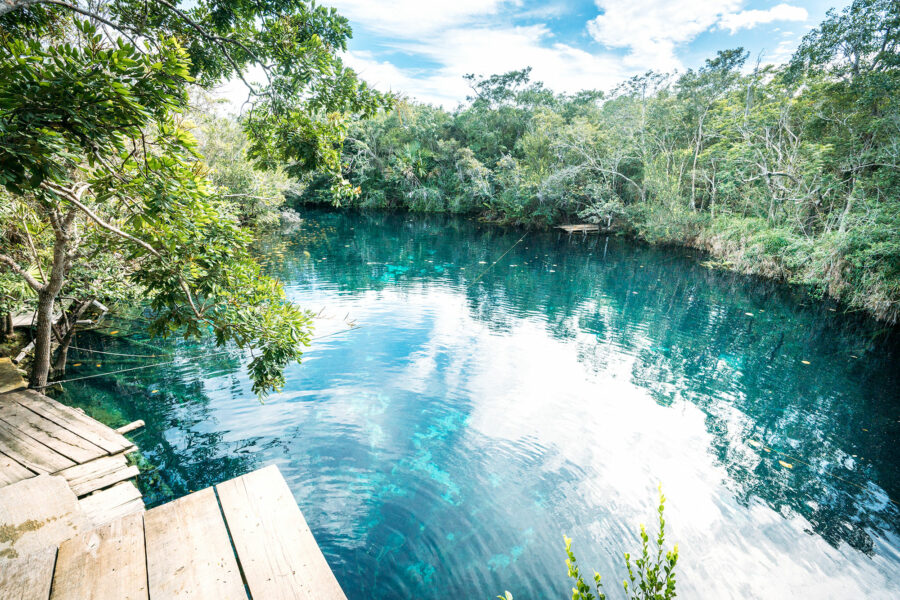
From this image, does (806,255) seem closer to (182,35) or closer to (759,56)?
(759,56)

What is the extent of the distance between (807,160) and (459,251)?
16599mm

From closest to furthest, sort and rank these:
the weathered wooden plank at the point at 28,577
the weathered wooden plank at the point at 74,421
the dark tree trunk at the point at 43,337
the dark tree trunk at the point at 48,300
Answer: the weathered wooden plank at the point at 28,577, the weathered wooden plank at the point at 74,421, the dark tree trunk at the point at 48,300, the dark tree trunk at the point at 43,337

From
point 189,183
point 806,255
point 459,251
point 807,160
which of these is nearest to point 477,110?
point 459,251

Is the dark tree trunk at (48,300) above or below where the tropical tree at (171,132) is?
below

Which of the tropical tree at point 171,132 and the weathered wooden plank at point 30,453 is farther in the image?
the weathered wooden plank at point 30,453

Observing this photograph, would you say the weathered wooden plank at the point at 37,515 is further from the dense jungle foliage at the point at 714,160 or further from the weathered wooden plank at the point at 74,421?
the dense jungle foliage at the point at 714,160

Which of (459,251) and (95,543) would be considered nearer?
(95,543)

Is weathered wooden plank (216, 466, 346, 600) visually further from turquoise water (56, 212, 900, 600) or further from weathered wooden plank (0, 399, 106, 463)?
weathered wooden plank (0, 399, 106, 463)

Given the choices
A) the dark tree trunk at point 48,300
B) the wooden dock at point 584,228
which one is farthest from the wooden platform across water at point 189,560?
the wooden dock at point 584,228

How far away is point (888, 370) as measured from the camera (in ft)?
32.9

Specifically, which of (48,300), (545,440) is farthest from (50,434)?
(545,440)

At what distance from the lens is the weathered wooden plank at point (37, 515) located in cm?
295

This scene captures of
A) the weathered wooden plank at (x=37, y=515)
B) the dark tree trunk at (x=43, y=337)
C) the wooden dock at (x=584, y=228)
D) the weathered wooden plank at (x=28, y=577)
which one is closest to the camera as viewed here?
the weathered wooden plank at (x=28, y=577)

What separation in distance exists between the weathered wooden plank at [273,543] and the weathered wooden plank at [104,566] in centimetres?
49
